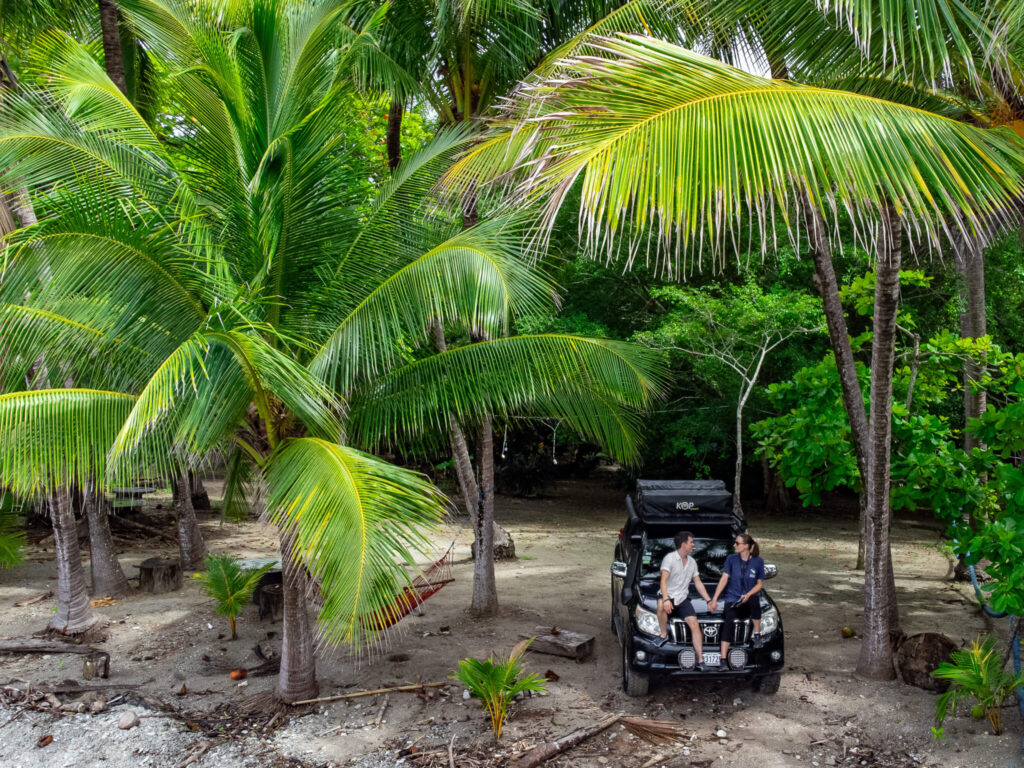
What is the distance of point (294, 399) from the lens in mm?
5672

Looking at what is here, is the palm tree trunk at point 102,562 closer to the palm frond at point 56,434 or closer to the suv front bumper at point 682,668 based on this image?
the palm frond at point 56,434

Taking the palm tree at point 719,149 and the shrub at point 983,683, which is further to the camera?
the shrub at point 983,683

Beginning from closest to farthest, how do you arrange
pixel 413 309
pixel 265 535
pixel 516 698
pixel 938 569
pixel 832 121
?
pixel 832 121 → pixel 413 309 → pixel 516 698 → pixel 938 569 → pixel 265 535

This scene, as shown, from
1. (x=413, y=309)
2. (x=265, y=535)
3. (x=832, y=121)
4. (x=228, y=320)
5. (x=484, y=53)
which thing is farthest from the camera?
(x=265, y=535)

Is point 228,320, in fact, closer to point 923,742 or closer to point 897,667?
point 923,742

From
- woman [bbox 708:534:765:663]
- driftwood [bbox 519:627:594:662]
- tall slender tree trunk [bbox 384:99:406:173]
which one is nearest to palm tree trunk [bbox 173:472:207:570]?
tall slender tree trunk [bbox 384:99:406:173]

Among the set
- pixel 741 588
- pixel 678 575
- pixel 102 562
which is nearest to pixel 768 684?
pixel 741 588

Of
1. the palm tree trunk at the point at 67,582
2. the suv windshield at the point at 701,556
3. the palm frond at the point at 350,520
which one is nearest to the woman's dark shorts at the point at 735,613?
the suv windshield at the point at 701,556

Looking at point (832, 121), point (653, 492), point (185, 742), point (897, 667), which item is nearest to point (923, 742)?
point (897, 667)

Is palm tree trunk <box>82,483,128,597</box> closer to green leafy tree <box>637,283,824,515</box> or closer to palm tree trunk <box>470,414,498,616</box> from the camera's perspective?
palm tree trunk <box>470,414,498,616</box>

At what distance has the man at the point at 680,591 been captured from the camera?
6961 mm

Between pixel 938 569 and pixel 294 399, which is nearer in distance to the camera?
pixel 294 399

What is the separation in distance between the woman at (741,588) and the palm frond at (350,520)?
295 cm

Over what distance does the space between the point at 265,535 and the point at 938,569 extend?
13166 mm
